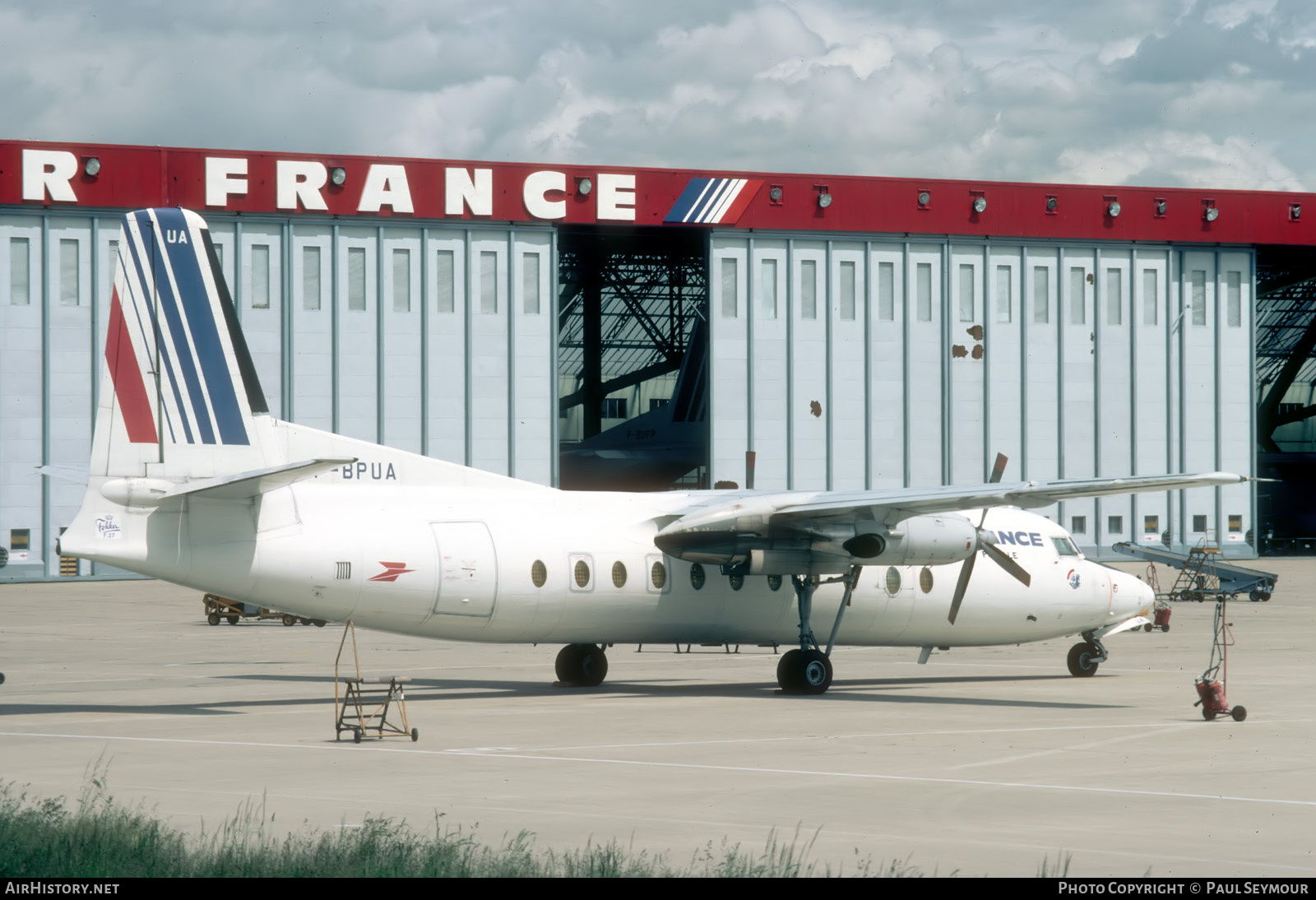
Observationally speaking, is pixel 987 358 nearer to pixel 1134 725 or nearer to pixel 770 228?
pixel 770 228

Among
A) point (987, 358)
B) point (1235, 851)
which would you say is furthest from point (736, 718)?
point (987, 358)

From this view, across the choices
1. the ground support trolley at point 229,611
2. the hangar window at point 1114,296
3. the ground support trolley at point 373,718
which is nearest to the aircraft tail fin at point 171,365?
the ground support trolley at point 373,718

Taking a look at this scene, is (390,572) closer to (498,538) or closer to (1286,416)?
(498,538)

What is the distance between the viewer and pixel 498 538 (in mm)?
23438

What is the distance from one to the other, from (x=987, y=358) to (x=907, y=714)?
48.9 metres

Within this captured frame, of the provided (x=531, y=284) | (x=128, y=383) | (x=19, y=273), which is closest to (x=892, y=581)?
(x=128, y=383)

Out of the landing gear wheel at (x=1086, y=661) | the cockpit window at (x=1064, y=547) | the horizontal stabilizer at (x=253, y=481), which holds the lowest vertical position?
the landing gear wheel at (x=1086, y=661)

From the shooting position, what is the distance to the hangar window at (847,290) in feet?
224

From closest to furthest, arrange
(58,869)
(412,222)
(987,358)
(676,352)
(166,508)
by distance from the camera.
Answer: (58,869)
(166,508)
(412,222)
(987,358)
(676,352)

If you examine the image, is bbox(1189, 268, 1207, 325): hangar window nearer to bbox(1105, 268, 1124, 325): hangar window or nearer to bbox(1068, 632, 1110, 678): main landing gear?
bbox(1105, 268, 1124, 325): hangar window

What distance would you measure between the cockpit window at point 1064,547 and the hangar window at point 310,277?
1608 inches

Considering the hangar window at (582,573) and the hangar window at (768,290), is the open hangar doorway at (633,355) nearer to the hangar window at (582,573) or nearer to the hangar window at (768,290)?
the hangar window at (768,290)

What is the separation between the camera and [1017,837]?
41.6ft

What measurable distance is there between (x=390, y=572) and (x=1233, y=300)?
60906 millimetres
